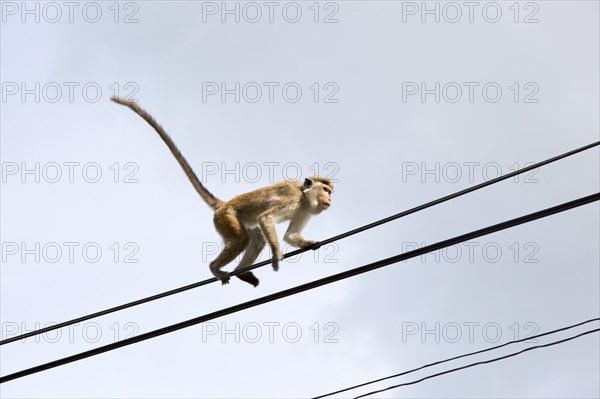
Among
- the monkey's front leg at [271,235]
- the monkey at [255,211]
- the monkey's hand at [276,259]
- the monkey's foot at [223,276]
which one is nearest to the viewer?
the monkey's hand at [276,259]

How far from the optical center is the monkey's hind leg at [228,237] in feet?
36.9

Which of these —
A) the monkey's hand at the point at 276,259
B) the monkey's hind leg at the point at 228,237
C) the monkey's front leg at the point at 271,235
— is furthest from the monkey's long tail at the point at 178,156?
the monkey's hand at the point at 276,259

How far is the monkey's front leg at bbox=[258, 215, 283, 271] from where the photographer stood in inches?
421

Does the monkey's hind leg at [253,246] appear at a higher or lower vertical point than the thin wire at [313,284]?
higher

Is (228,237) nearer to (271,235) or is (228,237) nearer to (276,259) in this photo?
(271,235)

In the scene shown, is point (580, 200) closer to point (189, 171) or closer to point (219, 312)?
point (219, 312)

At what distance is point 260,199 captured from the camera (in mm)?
11789

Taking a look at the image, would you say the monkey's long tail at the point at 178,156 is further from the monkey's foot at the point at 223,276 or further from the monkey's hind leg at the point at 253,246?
→ the monkey's foot at the point at 223,276

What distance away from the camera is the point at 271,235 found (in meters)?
11.1

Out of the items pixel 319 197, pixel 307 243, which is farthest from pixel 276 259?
pixel 319 197

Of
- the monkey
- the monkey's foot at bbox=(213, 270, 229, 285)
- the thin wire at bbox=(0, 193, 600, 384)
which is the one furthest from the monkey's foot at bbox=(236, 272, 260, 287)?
the thin wire at bbox=(0, 193, 600, 384)

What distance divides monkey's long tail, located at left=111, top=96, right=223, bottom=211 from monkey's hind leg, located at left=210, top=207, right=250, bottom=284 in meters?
0.42

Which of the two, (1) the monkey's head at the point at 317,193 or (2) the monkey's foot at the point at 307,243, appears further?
(1) the monkey's head at the point at 317,193

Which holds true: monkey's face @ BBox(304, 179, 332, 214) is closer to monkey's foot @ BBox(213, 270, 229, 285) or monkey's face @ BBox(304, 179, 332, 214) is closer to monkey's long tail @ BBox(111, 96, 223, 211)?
monkey's long tail @ BBox(111, 96, 223, 211)
